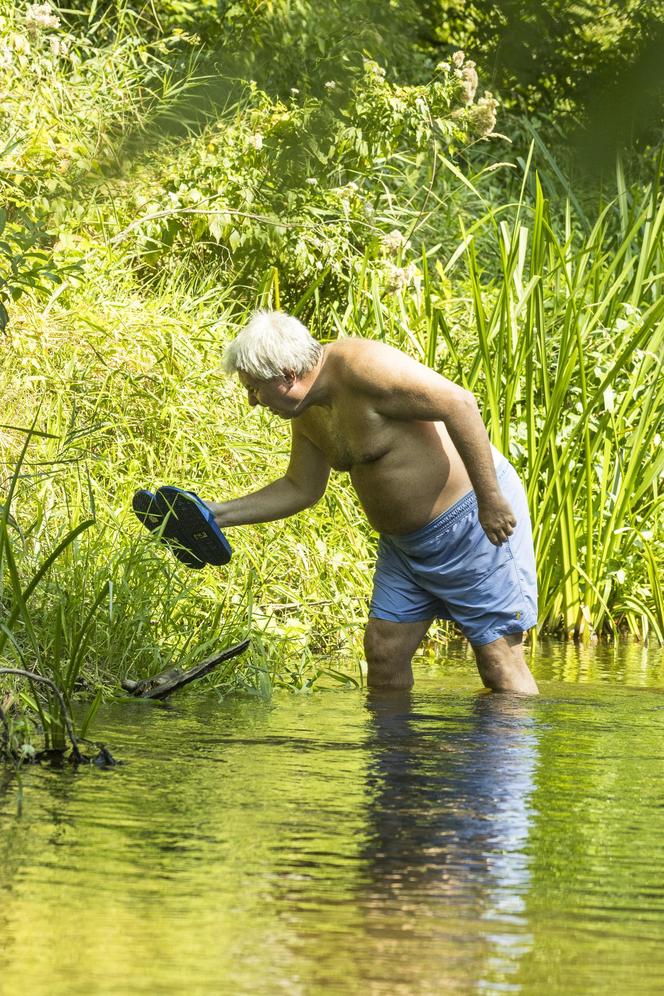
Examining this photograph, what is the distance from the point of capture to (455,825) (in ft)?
10.8

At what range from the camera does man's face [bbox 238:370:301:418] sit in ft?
15.8

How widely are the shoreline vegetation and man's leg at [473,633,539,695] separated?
29.0 inches

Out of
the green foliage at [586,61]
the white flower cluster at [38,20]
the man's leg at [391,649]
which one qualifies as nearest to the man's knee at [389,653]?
the man's leg at [391,649]

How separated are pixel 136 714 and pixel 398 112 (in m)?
4.30

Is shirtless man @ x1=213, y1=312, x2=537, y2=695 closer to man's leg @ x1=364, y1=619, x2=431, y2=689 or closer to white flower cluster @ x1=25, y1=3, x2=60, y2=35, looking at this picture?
man's leg @ x1=364, y1=619, x2=431, y2=689

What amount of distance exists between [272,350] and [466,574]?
103cm

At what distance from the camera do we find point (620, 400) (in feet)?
24.6

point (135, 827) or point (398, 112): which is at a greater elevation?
point (398, 112)

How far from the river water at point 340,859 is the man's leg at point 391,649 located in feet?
1.72

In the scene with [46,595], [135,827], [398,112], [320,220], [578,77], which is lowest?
[135,827]

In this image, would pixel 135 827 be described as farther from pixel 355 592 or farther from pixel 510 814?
pixel 355 592

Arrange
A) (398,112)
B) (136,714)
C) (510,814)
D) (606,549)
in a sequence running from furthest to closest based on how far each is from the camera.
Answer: (398,112), (606,549), (136,714), (510,814)

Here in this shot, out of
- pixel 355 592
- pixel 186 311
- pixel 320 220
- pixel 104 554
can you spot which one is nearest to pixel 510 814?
pixel 104 554

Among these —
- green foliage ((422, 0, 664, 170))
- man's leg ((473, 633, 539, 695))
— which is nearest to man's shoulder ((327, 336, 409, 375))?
man's leg ((473, 633, 539, 695))
